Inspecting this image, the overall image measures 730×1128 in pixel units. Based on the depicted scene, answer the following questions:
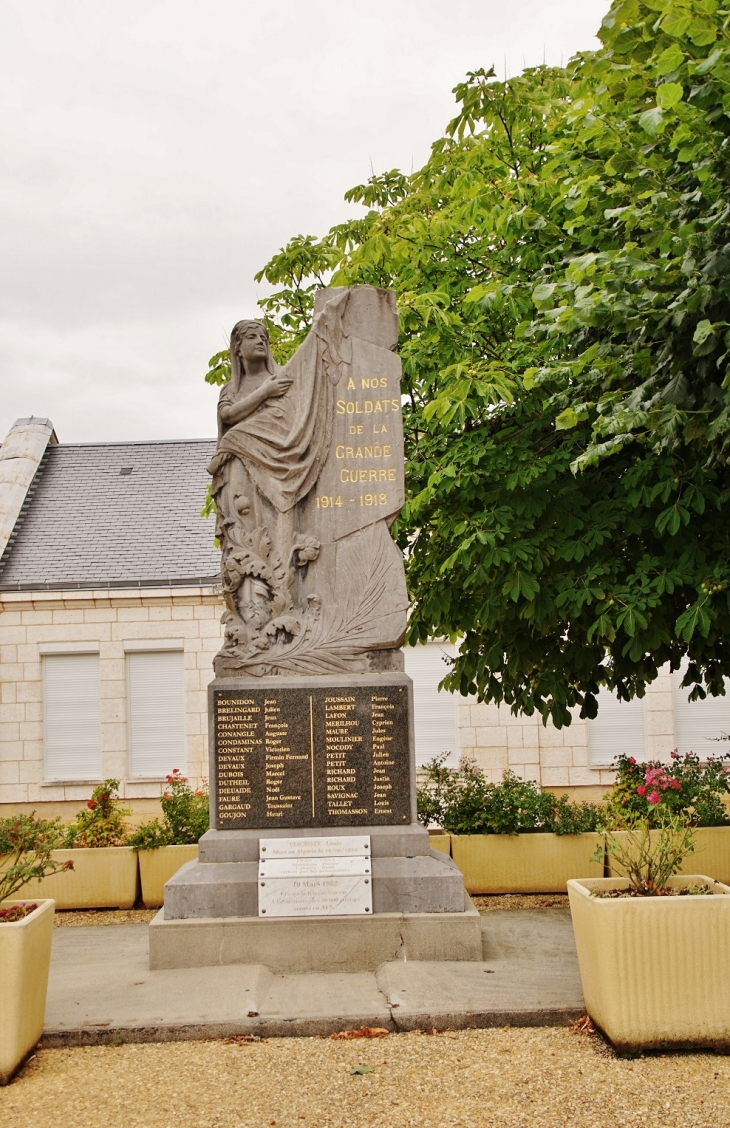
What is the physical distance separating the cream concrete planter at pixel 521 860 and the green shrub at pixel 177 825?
251 centimetres

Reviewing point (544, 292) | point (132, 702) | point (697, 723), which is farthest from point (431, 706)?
point (544, 292)

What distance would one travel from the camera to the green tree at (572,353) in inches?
213

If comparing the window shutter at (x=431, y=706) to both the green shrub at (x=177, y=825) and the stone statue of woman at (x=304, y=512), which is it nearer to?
the green shrub at (x=177, y=825)

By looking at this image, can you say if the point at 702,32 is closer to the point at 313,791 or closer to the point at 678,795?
the point at 313,791

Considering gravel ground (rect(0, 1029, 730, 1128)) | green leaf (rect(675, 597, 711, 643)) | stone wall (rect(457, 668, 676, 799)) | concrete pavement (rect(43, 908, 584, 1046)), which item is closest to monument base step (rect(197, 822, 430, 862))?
concrete pavement (rect(43, 908, 584, 1046))

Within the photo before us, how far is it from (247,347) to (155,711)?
330 inches

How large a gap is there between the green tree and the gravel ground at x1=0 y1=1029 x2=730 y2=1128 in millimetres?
2626

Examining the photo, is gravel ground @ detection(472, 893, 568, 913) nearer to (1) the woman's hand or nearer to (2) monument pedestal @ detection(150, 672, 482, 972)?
(2) monument pedestal @ detection(150, 672, 482, 972)

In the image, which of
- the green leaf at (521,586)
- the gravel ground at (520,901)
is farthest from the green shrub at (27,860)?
the gravel ground at (520,901)

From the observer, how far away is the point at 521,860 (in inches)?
384

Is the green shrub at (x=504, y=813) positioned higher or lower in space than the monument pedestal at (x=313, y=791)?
lower

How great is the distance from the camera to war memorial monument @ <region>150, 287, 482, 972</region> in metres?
6.68

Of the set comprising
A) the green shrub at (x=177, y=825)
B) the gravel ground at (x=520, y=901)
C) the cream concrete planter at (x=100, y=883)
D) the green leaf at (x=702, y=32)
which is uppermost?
the green leaf at (x=702, y=32)

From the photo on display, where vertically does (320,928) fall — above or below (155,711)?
below
